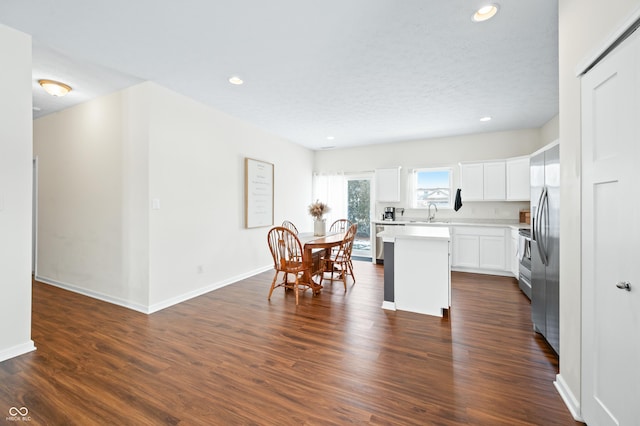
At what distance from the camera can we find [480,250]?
16.0ft

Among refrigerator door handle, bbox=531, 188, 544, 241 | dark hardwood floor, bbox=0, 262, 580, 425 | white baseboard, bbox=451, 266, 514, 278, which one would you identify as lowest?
dark hardwood floor, bbox=0, 262, 580, 425

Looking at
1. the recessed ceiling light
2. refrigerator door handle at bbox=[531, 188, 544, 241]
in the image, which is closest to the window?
refrigerator door handle at bbox=[531, 188, 544, 241]

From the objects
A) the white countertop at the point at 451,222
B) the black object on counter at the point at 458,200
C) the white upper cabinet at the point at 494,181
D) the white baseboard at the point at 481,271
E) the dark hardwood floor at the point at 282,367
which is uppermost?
the white upper cabinet at the point at 494,181

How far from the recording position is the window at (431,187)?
5.71 metres

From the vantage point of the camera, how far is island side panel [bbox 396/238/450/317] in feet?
10.0

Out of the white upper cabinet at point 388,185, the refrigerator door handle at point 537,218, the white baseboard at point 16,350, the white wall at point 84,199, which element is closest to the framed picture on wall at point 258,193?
the white wall at point 84,199

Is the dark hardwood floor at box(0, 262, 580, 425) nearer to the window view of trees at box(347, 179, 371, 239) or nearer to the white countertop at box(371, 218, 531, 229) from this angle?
the white countertop at box(371, 218, 531, 229)

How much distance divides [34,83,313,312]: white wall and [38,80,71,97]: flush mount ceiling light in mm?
381

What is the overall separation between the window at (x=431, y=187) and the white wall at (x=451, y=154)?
0.14 meters

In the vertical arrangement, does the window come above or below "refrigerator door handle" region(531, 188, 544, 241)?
above

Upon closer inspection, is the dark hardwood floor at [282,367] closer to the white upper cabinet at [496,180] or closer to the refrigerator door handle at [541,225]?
the refrigerator door handle at [541,225]

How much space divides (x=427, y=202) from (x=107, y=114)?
5.66 m

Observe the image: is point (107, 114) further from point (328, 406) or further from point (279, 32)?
point (328, 406)

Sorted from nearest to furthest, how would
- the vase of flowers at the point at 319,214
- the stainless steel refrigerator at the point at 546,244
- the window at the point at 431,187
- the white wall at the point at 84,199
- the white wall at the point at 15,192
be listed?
the stainless steel refrigerator at the point at 546,244 < the white wall at the point at 15,192 < the white wall at the point at 84,199 < the vase of flowers at the point at 319,214 < the window at the point at 431,187
